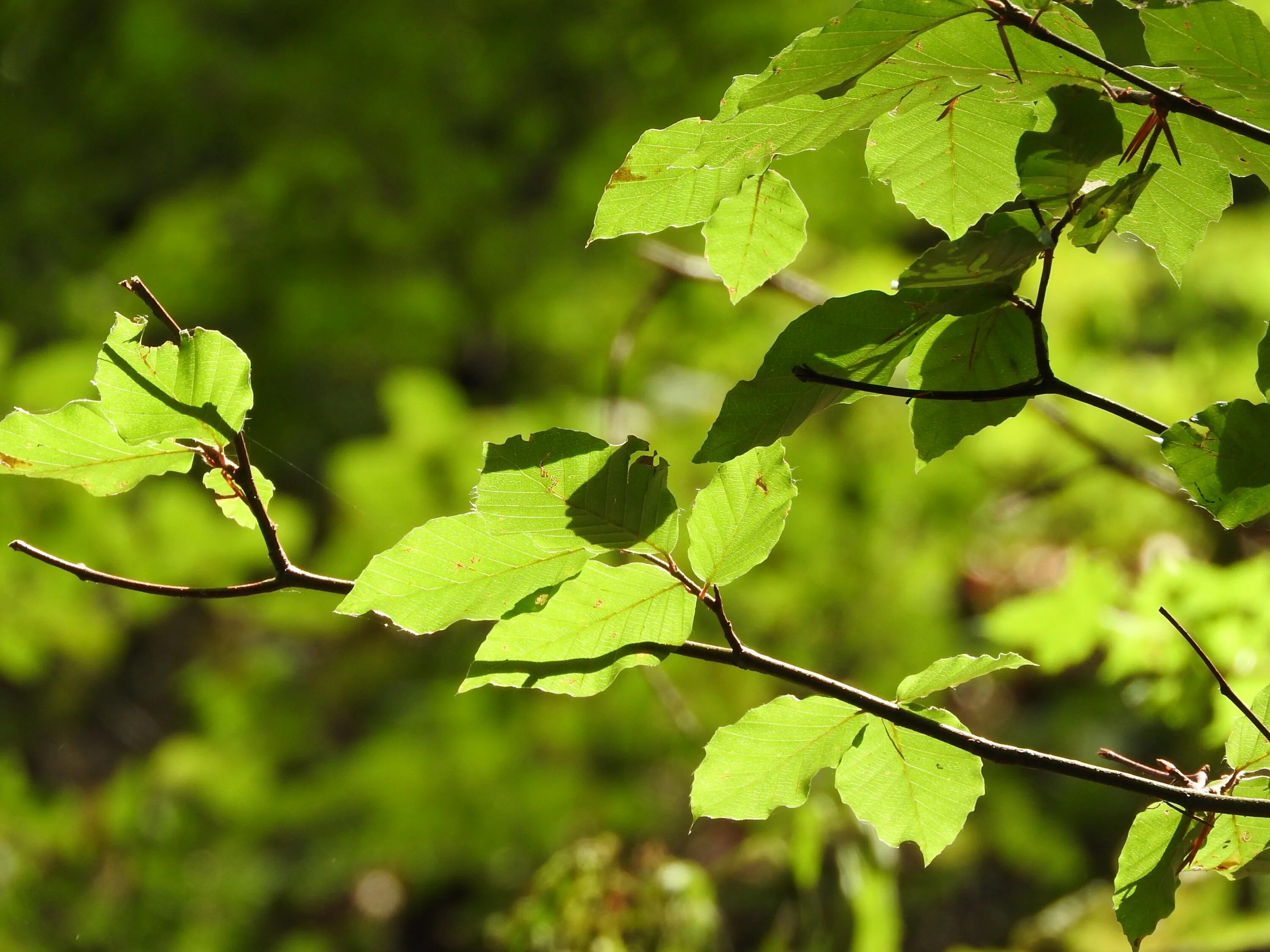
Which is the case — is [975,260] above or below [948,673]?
above

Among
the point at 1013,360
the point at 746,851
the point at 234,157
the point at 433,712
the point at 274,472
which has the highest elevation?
the point at 1013,360

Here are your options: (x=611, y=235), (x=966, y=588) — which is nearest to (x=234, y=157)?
(x=966, y=588)

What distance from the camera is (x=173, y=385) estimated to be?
31cm

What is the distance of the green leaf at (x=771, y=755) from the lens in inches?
13.0

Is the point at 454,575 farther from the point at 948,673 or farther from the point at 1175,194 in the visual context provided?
the point at 1175,194

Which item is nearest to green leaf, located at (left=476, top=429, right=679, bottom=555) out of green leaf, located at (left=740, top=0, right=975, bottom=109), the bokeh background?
green leaf, located at (left=740, top=0, right=975, bottom=109)

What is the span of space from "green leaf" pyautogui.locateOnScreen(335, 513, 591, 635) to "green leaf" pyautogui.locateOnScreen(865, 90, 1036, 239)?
0.16 m

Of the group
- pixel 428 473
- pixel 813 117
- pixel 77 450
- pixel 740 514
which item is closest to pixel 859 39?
pixel 813 117

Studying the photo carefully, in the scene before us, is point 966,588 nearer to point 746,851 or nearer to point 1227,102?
point 746,851

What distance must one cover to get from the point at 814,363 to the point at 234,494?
0.19 metres

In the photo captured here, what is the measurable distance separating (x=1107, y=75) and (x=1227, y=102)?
1.4 inches

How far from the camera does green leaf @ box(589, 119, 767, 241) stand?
1.15 ft

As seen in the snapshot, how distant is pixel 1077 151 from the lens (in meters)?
0.28

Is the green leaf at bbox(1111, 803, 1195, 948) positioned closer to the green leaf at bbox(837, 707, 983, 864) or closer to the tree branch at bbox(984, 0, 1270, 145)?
the green leaf at bbox(837, 707, 983, 864)
